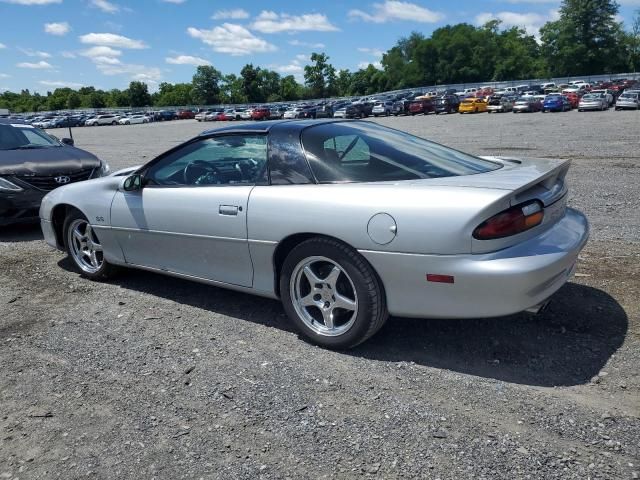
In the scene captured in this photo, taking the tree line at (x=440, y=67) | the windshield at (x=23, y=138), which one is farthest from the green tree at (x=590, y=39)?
the windshield at (x=23, y=138)

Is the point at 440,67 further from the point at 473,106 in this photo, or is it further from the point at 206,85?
the point at 473,106

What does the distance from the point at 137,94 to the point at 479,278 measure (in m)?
143

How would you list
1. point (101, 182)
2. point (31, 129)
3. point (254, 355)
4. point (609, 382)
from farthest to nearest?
point (31, 129)
point (101, 182)
point (254, 355)
point (609, 382)

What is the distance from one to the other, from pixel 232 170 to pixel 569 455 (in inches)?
113

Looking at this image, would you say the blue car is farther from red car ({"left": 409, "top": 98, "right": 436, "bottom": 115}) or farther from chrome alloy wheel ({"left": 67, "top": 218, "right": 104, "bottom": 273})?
chrome alloy wheel ({"left": 67, "top": 218, "right": 104, "bottom": 273})

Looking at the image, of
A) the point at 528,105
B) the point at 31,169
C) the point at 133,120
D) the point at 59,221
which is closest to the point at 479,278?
the point at 59,221

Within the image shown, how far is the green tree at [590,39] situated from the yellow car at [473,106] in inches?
2633

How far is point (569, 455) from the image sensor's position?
8.34 feet

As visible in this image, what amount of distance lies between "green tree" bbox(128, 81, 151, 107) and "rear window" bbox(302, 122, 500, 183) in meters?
141

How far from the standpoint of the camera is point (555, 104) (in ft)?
144

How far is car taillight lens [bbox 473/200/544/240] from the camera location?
3.14 meters

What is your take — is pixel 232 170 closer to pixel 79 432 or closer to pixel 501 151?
pixel 79 432

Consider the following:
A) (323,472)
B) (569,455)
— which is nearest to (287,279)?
(323,472)

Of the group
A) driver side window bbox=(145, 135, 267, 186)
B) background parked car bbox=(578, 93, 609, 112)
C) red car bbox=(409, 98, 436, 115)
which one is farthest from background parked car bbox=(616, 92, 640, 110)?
driver side window bbox=(145, 135, 267, 186)
